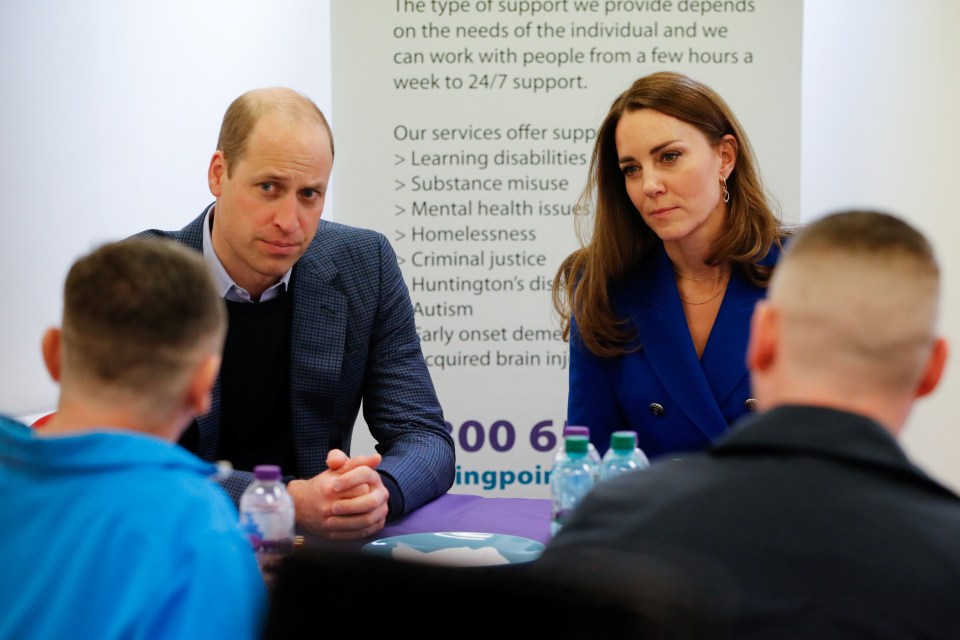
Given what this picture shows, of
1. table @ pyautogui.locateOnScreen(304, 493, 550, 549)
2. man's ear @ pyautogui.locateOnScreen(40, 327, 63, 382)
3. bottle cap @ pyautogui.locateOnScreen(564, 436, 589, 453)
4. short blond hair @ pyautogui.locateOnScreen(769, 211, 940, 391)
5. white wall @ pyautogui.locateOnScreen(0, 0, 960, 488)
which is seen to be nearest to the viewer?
short blond hair @ pyautogui.locateOnScreen(769, 211, 940, 391)

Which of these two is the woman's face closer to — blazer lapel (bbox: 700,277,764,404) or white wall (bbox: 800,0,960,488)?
blazer lapel (bbox: 700,277,764,404)

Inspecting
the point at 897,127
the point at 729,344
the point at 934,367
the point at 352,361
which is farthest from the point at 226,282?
the point at 897,127

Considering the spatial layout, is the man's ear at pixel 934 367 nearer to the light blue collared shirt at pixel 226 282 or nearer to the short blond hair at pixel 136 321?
the short blond hair at pixel 136 321

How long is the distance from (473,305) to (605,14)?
1287mm

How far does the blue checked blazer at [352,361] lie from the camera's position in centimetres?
286

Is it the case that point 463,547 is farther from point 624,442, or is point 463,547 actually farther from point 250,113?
point 250,113

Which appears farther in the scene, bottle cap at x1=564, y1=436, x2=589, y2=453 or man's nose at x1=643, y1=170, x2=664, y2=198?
man's nose at x1=643, y1=170, x2=664, y2=198

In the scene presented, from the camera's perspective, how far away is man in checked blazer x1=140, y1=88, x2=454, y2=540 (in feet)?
9.09

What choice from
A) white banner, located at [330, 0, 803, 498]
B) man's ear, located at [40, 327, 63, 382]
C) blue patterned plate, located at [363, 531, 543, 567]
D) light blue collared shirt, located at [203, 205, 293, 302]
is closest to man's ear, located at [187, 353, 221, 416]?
man's ear, located at [40, 327, 63, 382]

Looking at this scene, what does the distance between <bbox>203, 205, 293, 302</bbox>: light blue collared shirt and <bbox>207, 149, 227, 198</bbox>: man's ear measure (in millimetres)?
131

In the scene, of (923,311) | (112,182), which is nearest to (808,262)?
(923,311)

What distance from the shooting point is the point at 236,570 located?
127cm

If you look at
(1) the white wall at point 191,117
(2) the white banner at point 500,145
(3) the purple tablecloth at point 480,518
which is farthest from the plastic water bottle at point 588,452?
(2) the white banner at point 500,145

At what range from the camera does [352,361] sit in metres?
2.99
